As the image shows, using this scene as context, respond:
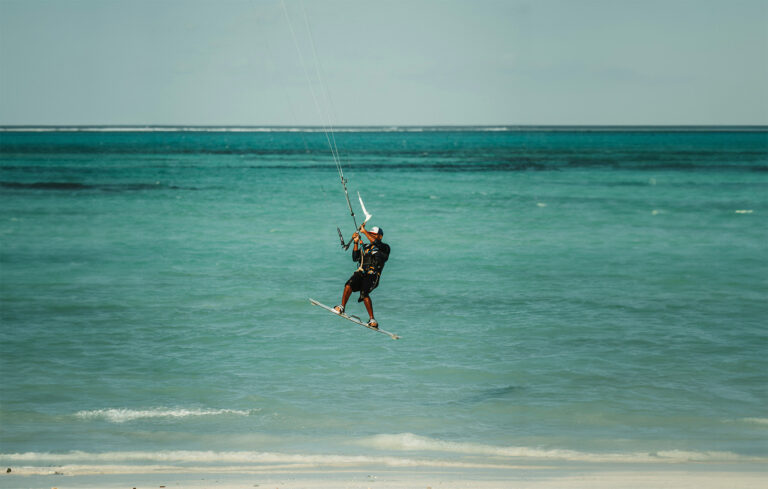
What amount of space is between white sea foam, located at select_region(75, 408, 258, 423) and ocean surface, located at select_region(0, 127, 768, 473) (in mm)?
55

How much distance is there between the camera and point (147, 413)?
46.1 ft

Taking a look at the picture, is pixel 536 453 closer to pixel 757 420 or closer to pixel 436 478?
pixel 436 478

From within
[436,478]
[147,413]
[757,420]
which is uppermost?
[147,413]

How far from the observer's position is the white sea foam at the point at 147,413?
1378 centimetres

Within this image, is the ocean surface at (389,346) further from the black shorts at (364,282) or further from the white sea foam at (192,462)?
the black shorts at (364,282)

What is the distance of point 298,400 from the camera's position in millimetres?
14664

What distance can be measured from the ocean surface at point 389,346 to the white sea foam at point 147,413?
2.2 inches

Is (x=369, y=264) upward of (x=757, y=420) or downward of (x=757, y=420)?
upward

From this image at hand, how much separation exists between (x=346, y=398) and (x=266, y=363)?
9.38ft

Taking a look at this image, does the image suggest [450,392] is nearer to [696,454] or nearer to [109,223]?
[696,454]

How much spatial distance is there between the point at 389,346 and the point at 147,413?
608 cm

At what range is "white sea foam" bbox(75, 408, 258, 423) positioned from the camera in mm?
13781

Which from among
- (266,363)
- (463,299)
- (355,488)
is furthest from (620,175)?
(355,488)

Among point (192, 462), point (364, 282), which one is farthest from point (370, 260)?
point (192, 462)
